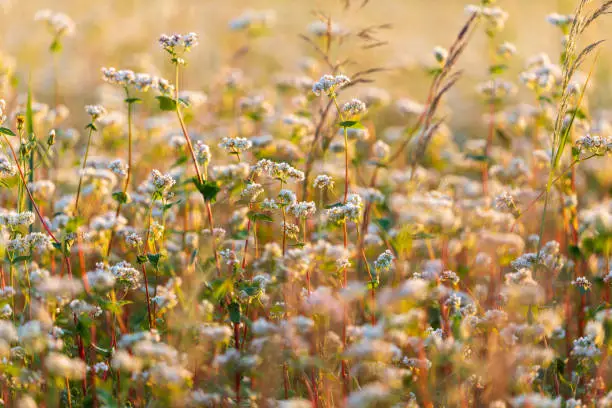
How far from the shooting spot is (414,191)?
5.52 metres

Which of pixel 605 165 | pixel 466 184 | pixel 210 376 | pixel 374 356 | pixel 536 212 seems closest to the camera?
pixel 374 356

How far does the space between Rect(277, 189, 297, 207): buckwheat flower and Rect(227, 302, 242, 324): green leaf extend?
628 mm

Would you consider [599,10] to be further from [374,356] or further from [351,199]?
[374,356]

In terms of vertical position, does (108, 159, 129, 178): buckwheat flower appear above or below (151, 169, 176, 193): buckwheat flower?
above

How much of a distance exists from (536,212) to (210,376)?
312 cm

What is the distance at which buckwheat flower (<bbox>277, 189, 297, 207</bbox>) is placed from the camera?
11.7 feet

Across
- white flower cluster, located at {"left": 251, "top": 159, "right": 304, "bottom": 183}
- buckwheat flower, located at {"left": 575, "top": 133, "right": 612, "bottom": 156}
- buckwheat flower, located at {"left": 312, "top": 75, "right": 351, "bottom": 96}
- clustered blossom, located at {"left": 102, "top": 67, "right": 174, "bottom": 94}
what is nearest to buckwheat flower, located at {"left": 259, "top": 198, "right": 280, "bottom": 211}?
white flower cluster, located at {"left": 251, "top": 159, "right": 304, "bottom": 183}

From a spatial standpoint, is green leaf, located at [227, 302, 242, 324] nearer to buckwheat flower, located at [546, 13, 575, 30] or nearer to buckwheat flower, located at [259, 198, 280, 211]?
buckwheat flower, located at [259, 198, 280, 211]

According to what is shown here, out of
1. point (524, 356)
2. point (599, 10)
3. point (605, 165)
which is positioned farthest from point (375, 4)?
point (524, 356)

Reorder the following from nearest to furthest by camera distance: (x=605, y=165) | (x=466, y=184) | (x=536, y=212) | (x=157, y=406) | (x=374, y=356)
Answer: (x=374, y=356) → (x=157, y=406) → (x=536, y=212) → (x=466, y=184) → (x=605, y=165)

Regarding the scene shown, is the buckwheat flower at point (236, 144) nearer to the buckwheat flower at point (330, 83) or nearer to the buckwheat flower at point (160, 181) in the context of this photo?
the buckwheat flower at point (160, 181)

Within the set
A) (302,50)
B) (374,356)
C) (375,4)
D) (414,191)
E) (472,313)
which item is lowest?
(374,356)

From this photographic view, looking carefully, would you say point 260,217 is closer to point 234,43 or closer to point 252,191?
point 252,191

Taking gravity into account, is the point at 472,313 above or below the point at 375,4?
below
